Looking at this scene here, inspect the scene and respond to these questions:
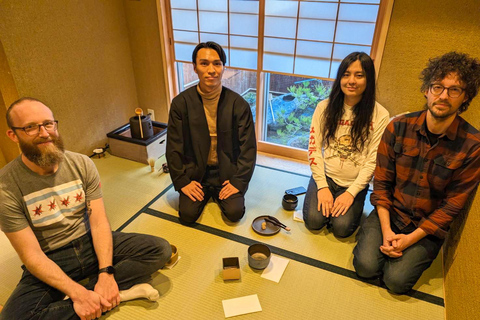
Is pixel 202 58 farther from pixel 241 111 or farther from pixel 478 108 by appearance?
pixel 478 108

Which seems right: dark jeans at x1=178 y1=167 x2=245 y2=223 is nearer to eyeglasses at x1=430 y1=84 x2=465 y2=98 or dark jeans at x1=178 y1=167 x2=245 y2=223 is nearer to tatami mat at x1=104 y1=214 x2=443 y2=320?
tatami mat at x1=104 y1=214 x2=443 y2=320

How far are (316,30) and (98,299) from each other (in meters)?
2.40

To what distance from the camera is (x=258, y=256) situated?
1945 mm

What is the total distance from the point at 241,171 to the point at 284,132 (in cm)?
119

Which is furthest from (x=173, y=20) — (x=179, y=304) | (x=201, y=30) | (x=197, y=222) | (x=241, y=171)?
(x=179, y=304)

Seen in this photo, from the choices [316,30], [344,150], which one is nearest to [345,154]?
[344,150]

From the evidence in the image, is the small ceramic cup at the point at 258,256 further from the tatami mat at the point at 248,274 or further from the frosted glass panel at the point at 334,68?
the frosted glass panel at the point at 334,68

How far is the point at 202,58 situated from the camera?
2.04 m

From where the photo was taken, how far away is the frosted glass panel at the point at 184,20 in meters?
3.09

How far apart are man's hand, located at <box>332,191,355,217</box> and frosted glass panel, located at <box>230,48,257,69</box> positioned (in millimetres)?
1500

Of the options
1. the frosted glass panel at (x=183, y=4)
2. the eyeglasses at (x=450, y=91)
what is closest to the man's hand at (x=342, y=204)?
the eyeglasses at (x=450, y=91)

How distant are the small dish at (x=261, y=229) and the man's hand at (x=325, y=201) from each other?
318mm

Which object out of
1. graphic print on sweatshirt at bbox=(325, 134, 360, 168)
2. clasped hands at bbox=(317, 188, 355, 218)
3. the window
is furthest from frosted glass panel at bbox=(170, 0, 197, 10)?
clasped hands at bbox=(317, 188, 355, 218)

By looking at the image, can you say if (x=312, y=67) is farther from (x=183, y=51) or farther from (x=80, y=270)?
(x=80, y=270)
